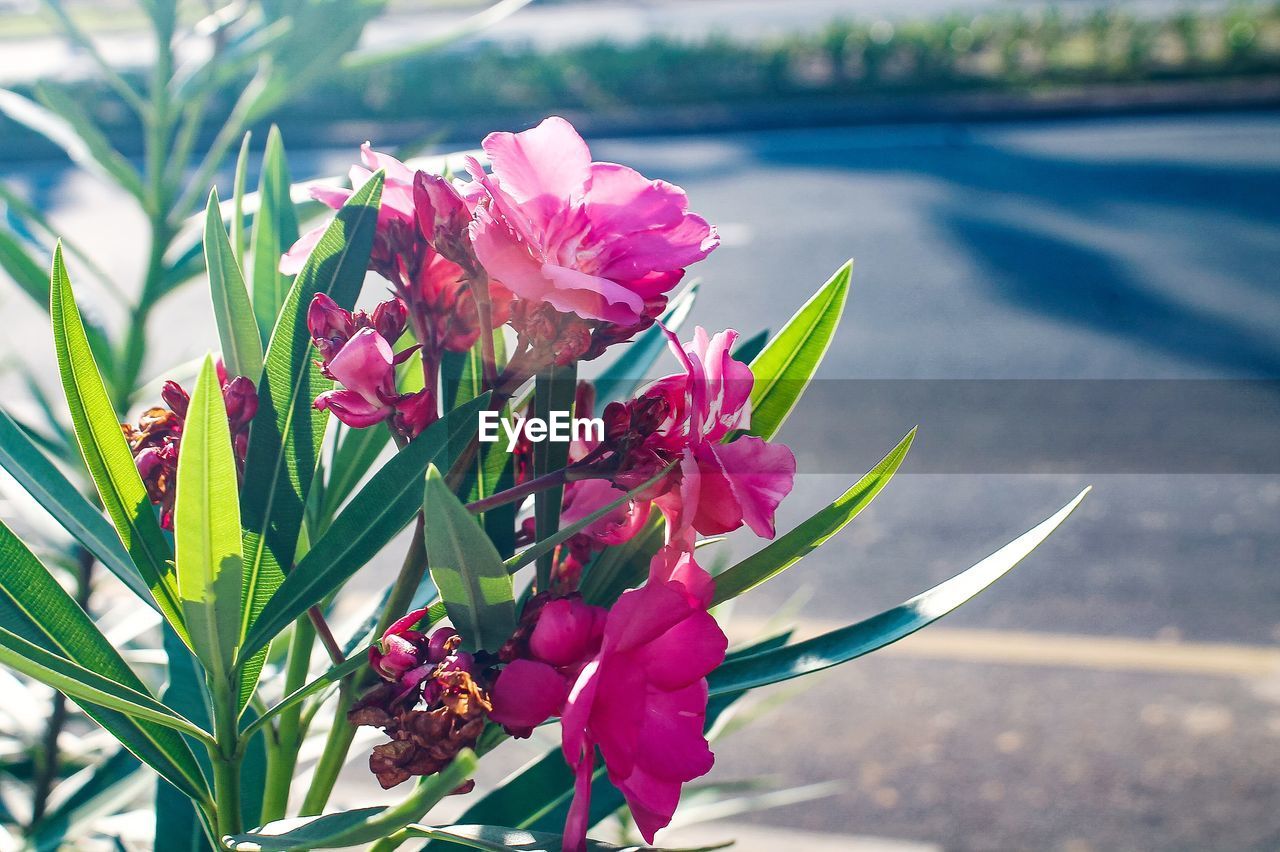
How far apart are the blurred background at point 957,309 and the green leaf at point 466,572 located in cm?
77

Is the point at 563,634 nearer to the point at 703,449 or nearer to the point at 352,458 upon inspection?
the point at 703,449

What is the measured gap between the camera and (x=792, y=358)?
2.34 feet

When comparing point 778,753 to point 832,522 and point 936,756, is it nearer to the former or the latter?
point 936,756

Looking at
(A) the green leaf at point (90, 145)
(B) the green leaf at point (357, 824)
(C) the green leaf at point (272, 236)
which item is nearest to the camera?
(B) the green leaf at point (357, 824)

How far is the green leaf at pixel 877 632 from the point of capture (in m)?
0.56

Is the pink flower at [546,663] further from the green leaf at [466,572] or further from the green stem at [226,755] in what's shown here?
the green stem at [226,755]

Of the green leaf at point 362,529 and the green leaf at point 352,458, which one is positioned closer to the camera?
the green leaf at point 362,529

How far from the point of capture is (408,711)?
0.53 m

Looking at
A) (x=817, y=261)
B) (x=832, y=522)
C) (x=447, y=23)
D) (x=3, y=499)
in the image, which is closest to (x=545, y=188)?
(x=832, y=522)

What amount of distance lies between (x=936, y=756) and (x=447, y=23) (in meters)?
13.2

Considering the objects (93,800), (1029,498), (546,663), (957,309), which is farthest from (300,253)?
(957,309)

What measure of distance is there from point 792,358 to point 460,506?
0.29 meters

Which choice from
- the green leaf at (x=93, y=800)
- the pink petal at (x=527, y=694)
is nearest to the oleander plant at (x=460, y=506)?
the pink petal at (x=527, y=694)

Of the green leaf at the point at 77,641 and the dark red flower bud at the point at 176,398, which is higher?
the dark red flower bud at the point at 176,398
